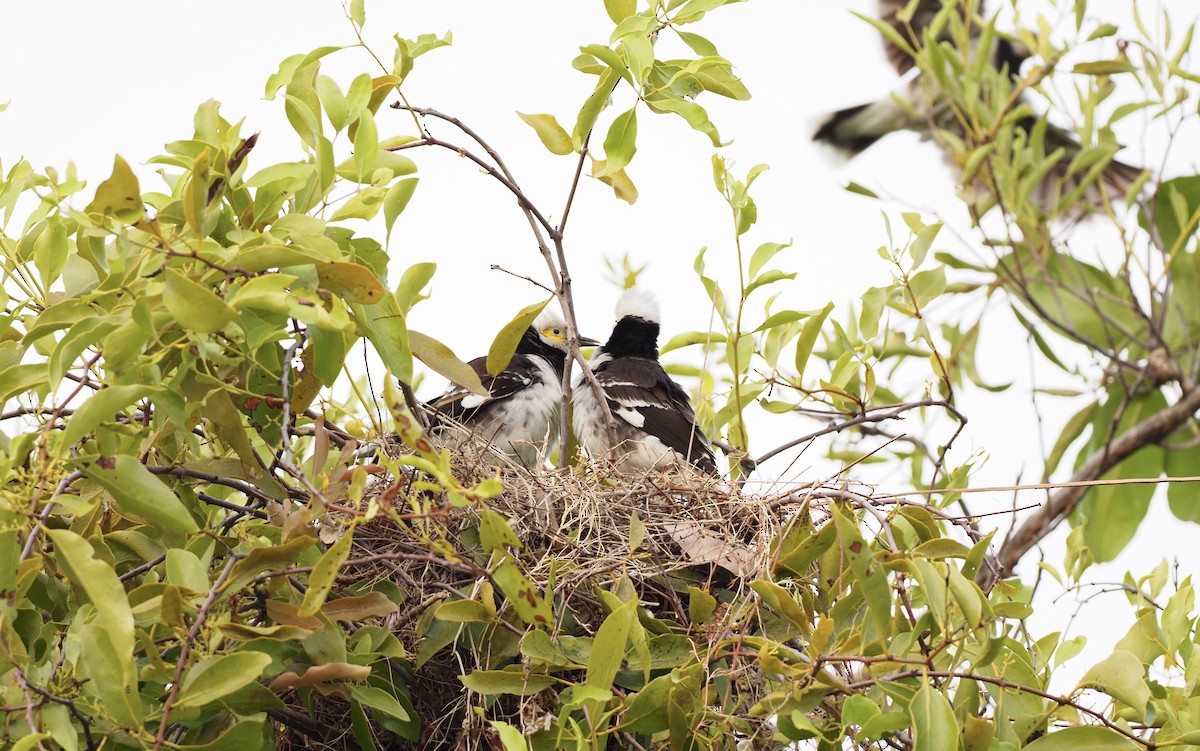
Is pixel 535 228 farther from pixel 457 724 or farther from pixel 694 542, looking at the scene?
pixel 457 724

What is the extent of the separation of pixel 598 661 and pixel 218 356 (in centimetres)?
61

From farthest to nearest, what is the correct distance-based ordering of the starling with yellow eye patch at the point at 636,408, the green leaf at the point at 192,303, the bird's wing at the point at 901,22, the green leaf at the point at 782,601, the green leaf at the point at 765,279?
the bird's wing at the point at 901,22 < the starling with yellow eye patch at the point at 636,408 < the green leaf at the point at 765,279 < the green leaf at the point at 782,601 < the green leaf at the point at 192,303

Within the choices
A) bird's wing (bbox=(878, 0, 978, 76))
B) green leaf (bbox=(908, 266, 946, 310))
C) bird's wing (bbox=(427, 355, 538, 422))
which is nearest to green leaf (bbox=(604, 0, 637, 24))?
green leaf (bbox=(908, 266, 946, 310))

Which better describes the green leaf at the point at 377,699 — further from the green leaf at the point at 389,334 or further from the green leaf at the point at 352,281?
the green leaf at the point at 352,281

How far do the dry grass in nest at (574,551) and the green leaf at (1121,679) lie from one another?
1.60 ft

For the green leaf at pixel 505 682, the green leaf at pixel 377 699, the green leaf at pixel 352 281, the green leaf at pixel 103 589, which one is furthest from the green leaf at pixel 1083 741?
the green leaf at pixel 103 589

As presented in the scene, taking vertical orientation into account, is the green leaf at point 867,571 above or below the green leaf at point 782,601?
above

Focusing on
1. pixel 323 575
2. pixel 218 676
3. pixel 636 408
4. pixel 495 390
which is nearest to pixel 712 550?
pixel 323 575

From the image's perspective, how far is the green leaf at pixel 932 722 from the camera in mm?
1353

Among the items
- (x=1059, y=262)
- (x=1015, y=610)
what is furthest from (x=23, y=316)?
(x=1059, y=262)

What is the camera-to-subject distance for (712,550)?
2006 millimetres

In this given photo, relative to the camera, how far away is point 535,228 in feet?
6.66

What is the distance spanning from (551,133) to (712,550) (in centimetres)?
76

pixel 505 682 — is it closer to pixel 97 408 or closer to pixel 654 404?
pixel 97 408
